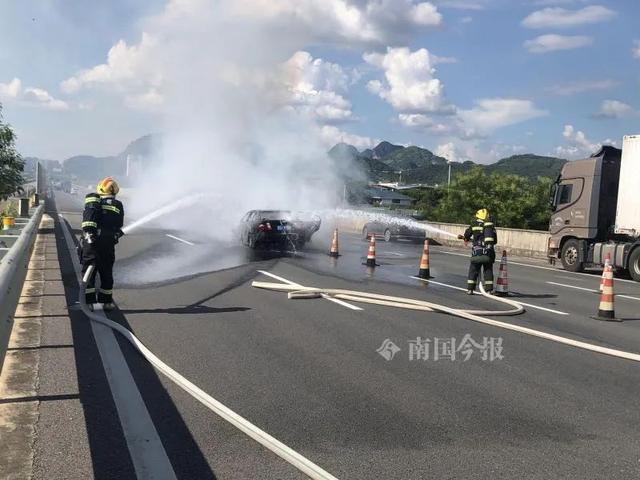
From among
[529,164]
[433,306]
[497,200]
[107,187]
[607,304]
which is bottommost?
[433,306]

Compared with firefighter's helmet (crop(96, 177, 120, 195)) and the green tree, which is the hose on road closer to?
firefighter's helmet (crop(96, 177, 120, 195))

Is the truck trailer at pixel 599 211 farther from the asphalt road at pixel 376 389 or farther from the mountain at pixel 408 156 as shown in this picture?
the mountain at pixel 408 156

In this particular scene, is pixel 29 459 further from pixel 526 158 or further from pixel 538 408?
pixel 526 158

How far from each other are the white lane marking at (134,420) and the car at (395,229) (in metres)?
21.7

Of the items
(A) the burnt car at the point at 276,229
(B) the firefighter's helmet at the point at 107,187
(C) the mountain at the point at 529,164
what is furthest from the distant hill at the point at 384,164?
(B) the firefighter's helmet at the point at 107,187

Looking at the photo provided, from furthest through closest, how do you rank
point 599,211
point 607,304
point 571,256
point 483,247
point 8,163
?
point 8,163 → point 571,256 → point 599,211 → point 483,247 → point 607,304

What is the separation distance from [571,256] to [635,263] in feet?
8.51

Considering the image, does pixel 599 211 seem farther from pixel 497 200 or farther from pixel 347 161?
pixel 497 200

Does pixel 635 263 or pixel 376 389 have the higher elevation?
pixel 635 263

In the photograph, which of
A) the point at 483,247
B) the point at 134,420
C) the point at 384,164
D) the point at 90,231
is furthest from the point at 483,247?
the point at 384,164

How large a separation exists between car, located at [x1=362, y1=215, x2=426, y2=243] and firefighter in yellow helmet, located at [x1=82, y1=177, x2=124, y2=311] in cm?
1949

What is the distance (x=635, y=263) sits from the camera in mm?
16562

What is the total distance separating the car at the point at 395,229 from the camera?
91.2 feet

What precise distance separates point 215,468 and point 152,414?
1.07 meters
